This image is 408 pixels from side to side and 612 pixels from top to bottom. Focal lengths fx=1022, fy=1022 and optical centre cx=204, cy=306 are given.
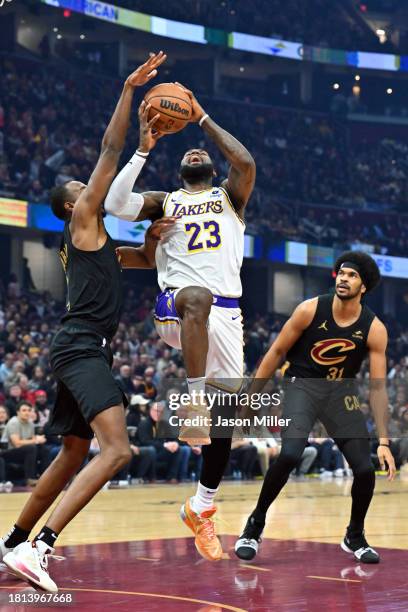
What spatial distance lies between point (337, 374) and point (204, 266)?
1.34 metres

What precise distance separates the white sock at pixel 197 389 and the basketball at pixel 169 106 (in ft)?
5.30

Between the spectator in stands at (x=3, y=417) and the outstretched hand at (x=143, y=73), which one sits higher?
the outstretched hand at (x=143, y=73)

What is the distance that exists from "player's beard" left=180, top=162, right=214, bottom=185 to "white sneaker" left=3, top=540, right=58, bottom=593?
2822 millimetres

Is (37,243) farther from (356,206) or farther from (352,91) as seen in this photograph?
(352,91)

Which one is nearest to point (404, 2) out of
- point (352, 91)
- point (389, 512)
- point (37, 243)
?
point (352, 91)

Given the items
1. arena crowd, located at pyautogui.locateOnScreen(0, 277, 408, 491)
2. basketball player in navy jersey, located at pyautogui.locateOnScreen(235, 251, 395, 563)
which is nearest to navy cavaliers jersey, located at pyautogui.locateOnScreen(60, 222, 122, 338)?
basketball player in navy jersey, located at pyautogui.locateOnScreen(235, 251, 395, 563)

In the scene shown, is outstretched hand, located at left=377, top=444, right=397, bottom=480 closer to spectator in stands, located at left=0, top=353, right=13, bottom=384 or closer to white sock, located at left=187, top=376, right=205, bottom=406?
white sock, located at left=187, top=376, right=205, bottom=406

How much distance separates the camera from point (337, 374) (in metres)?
7.42

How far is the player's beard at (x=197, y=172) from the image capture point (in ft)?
23.2

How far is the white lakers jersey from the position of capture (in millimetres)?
6902

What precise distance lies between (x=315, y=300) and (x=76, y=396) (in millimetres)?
2269

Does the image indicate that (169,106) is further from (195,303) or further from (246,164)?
(195,303)

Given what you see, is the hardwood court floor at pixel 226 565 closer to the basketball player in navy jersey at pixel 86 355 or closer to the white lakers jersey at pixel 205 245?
the basketball player in navy jersey at pixel 86 355

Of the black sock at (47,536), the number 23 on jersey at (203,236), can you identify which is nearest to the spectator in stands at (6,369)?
the number 23 on jersey at (203,236)
